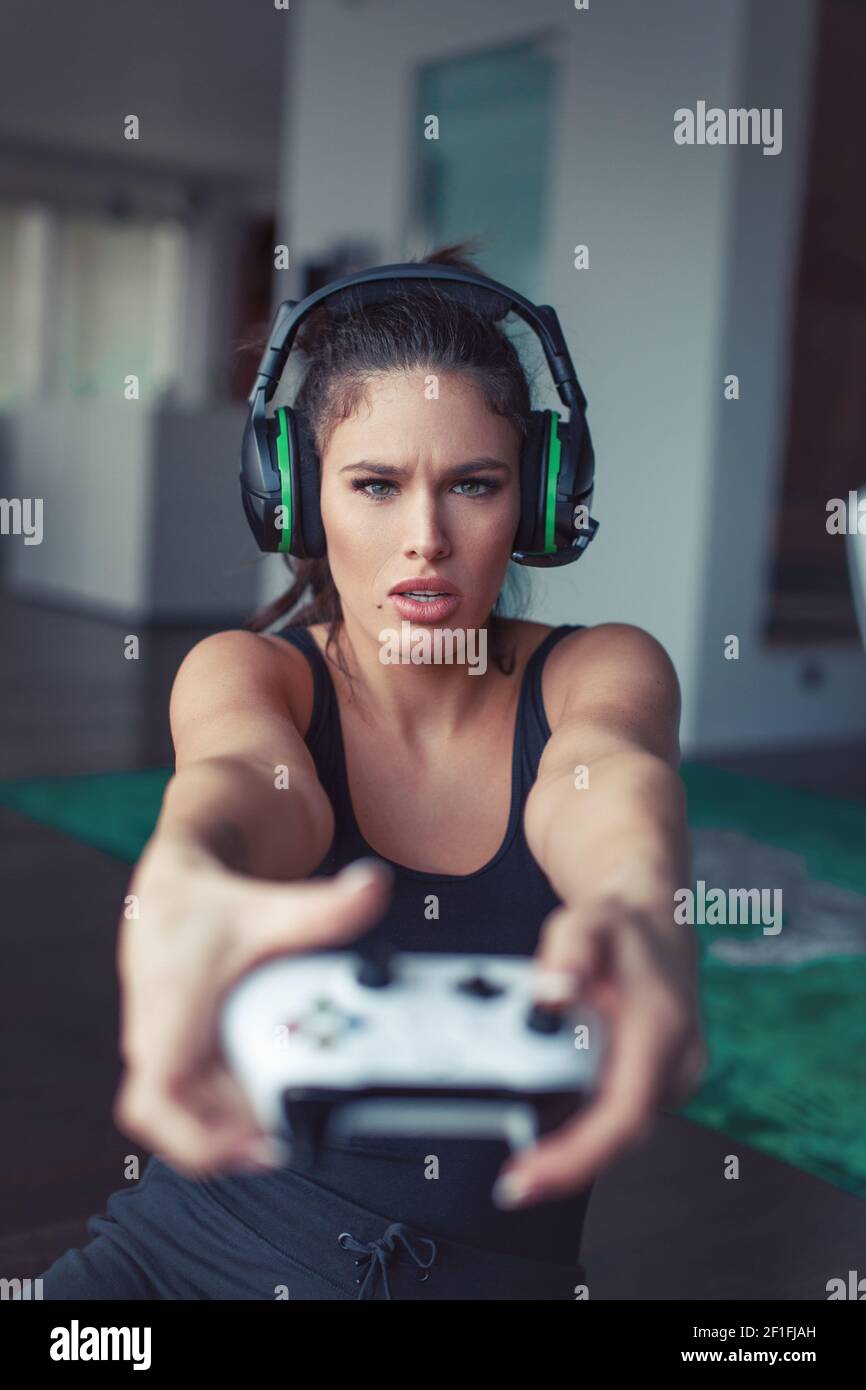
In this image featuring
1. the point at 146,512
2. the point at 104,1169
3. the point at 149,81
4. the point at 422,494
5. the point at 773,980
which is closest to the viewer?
the point at 422,494

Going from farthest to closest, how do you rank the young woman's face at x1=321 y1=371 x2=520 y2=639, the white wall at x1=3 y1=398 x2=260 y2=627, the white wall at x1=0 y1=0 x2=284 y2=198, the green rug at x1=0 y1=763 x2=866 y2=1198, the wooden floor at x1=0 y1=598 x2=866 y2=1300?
the white wall at x1=0 y1=0 x2=284 y2=198 < the white wall at x1=3 y1=398 x2=260 y2=627 < the green rug at x1=0 y1=763 x2=866 y2=1198 < the wooden floor at x1=0 y1=598 x2=866 y2=1300 < the young woman's face at x1=321 y1=371 x2=520 y2=639

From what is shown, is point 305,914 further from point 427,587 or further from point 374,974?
point 427,587

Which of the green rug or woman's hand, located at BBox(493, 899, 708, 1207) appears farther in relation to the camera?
the green rug

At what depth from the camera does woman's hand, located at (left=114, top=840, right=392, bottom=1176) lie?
49cm

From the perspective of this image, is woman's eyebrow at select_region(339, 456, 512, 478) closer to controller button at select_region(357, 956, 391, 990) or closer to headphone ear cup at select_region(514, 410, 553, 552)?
headphone ear cup at select_region(514, 410, 553, 552)

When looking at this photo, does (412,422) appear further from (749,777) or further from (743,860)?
(749,777)

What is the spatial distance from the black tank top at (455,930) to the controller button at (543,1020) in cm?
51

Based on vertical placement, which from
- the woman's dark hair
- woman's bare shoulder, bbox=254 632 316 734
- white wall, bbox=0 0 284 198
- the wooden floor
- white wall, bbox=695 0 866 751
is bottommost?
the wooden floor

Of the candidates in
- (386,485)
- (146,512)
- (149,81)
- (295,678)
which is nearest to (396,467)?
(386,485)

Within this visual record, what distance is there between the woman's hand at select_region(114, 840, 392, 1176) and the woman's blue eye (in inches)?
16.7

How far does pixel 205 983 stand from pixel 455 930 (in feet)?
1.82

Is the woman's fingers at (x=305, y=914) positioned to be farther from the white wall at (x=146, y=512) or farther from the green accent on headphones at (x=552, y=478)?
the white wall at (x=146, y=512)

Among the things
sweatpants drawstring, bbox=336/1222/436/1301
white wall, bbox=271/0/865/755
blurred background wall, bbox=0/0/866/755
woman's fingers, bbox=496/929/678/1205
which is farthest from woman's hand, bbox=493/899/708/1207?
white wall, bbox=271/0/865/755

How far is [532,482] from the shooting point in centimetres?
102
